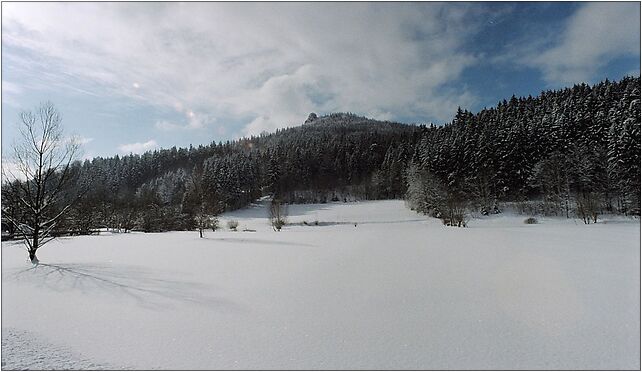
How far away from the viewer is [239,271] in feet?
41.2

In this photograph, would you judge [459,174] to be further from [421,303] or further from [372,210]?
[421,303]

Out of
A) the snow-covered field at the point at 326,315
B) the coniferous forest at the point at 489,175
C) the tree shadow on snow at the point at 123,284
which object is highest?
the coniferous forest at the point at 489,175

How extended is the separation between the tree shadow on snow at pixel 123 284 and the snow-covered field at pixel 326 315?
6 centimetres

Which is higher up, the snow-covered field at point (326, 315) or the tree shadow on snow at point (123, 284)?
the tree shadow on snow at point (123, 284)

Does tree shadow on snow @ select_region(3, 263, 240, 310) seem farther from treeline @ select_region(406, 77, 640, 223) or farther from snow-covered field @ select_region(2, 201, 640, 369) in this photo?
treeline @ select_region(406, 77, 640, 223)

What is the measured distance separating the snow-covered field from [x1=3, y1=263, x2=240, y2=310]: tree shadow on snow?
2.4 inches

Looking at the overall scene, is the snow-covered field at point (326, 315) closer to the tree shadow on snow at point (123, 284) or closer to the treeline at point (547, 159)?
the tree shadow on snow at point (123, 284)

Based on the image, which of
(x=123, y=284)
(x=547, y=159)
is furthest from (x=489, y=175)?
(x=123, y=284)

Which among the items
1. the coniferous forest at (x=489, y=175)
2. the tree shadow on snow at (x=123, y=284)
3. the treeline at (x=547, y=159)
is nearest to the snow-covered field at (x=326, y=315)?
the tree shadow on snow at (x=123, y=284)

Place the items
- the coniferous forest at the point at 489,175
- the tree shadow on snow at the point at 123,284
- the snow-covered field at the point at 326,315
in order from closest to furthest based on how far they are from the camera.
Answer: the snow-covered field at the point at 326,315 < the tree shadow on snow at the point at 123,284 < the coniferous forest at the point at 489,175

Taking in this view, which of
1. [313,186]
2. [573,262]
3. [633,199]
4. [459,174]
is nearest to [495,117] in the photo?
[459,174]

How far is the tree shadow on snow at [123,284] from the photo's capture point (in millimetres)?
8477

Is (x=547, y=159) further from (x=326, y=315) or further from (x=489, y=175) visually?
(x=326, y=315)

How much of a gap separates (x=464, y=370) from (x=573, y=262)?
1198 cm
